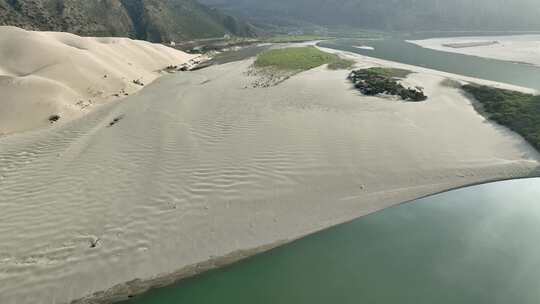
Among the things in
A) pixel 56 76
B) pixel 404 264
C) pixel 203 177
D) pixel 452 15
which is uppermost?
pixel 452 15

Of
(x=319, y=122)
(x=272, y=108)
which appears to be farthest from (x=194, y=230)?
(x=272, y=108)

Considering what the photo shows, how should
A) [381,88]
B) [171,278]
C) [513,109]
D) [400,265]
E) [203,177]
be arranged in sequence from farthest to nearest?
[381,88], [513,109], [203,177], [400,265], [171,278]

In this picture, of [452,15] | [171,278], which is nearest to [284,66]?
[171,278]

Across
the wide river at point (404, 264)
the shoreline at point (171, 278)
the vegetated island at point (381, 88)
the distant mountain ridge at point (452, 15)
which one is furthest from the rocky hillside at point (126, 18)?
the distant mountain ridge at point (452, 15)

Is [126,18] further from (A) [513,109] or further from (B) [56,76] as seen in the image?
(A) [513,109]

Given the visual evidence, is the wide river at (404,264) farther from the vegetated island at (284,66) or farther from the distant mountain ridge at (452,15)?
the distant mountain ridge at (452,15)

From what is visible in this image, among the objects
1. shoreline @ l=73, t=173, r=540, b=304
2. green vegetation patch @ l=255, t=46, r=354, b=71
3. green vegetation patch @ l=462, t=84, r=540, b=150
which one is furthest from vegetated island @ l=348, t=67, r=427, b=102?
shoreline @ l=73, t=173, r=540, b=304
